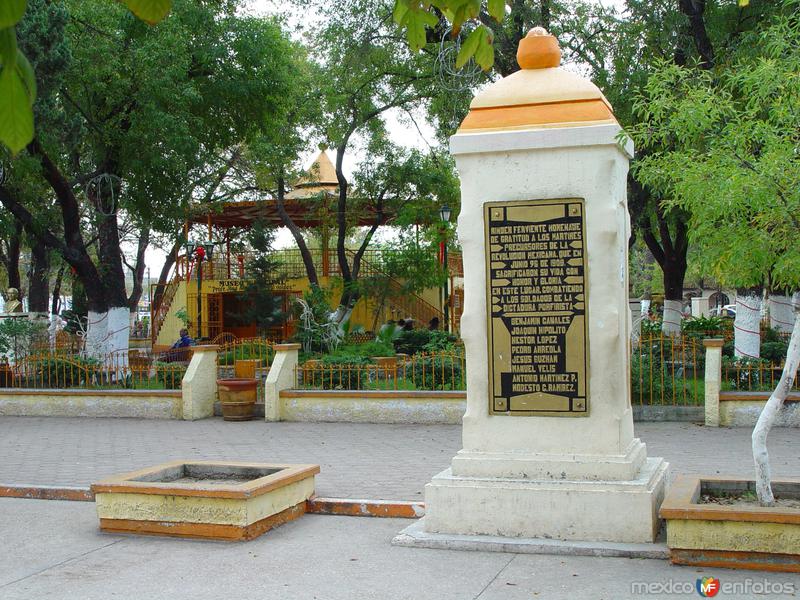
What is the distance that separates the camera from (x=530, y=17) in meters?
16.6

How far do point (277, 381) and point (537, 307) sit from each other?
877 cm

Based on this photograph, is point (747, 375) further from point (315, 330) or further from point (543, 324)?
point (315, 330)

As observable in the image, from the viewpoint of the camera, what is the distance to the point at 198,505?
6.87 meters

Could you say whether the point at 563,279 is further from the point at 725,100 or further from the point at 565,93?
the point at 725,100

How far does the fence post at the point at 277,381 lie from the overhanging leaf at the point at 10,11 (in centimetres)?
1264

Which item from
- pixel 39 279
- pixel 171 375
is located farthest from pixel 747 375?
pixel 39 279

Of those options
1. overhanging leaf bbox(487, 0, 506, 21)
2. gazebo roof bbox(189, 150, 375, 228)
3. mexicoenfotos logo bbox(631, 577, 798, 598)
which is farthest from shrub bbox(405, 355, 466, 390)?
gazebo roof bbox(189, 150, 375, 228)

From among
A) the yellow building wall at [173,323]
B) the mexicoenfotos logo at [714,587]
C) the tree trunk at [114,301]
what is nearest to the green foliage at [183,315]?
the yellow building wall at [173,323]

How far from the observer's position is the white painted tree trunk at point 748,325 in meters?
16.4

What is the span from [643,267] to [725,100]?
5067cm

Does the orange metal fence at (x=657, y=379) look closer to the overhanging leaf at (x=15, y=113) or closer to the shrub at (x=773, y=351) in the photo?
the shrub at (x=773, y=351)

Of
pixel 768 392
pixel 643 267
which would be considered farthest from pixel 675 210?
pixel 643 267

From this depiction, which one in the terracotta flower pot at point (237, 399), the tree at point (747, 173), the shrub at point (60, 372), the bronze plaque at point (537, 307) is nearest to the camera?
the tree at point (747, 173)

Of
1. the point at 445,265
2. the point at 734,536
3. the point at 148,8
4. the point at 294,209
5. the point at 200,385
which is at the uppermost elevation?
the point at 294,209
